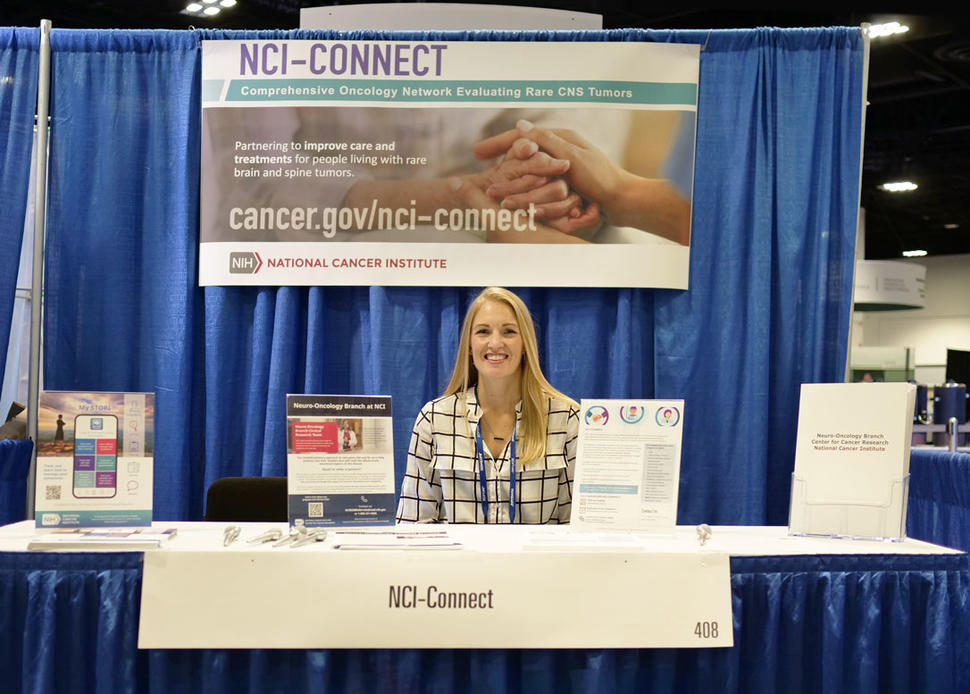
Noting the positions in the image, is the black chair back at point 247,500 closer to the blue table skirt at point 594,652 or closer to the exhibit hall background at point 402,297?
the exhibit hall background at point 402,297

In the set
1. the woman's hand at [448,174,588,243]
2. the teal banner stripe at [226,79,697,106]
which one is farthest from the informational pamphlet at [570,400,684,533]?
the teal banner stripe at [226,79,697,106]

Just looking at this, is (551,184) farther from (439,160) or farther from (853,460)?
(853,460)

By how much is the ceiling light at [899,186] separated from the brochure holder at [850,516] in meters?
8.50

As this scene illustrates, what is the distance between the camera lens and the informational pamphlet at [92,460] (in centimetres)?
183

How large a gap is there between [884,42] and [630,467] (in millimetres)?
5217

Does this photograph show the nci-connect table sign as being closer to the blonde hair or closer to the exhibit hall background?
the blonde hair

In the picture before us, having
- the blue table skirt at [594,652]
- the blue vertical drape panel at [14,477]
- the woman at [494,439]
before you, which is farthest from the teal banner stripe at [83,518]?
the blue vertical drape panel at [14,477]

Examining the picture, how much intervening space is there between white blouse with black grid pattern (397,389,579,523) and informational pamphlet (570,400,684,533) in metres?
0.43

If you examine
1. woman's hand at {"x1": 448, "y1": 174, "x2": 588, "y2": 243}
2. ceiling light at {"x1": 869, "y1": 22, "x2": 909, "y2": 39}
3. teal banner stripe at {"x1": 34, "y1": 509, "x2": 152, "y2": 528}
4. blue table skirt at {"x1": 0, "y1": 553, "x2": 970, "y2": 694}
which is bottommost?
blue table skirt at {"x1": 0, "y1": 553, "x2": 970, "y2": 694}

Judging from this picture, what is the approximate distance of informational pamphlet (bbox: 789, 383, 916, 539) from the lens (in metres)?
1.95

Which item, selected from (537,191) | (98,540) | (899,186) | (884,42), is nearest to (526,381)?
(537,191)

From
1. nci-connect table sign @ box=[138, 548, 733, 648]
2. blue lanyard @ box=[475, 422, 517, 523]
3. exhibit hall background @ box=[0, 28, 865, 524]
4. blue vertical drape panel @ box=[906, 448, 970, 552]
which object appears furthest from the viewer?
exhibit hall background @ box=[0, 28, 865, 524]

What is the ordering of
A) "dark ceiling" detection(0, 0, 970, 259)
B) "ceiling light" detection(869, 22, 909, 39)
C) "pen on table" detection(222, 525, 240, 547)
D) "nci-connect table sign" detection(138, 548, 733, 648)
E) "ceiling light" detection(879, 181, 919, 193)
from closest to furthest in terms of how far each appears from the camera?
1. "nci-connect table sign" detection(138, 548, 733, 648)
2. "pen on table" detection(222, 525, 240, 547)
3. "dark ceiling" detection(0, 0, 970, 259)
4. "ceiling light" detection(869, 22, 909, 39)
5. "ceiling light" detection(879, 181, 919, 193)

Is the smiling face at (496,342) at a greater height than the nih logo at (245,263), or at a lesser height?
lesser
